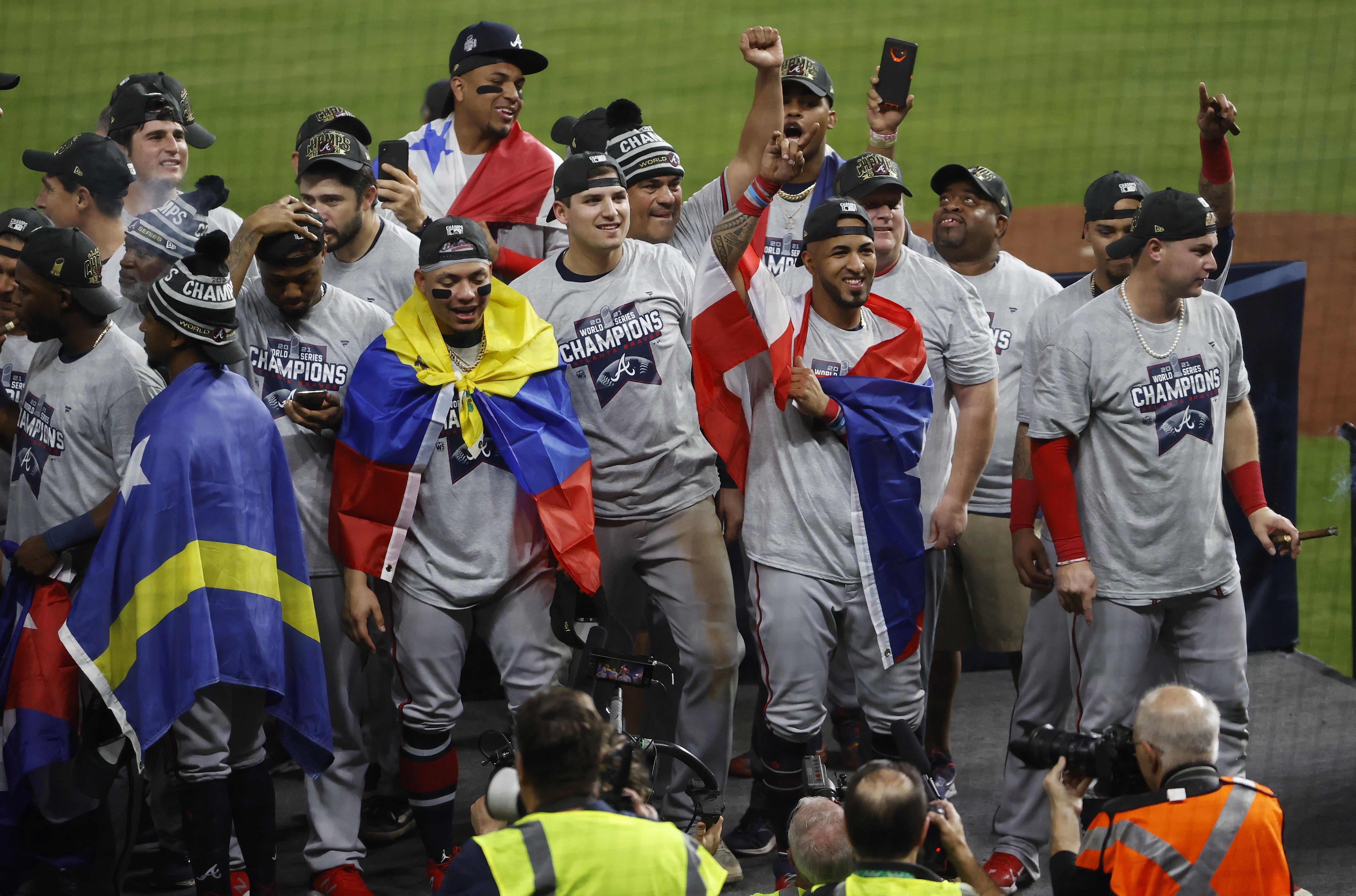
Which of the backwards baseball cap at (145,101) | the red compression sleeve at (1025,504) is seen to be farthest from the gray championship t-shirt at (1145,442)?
the backwards baseball cap at (145,101)

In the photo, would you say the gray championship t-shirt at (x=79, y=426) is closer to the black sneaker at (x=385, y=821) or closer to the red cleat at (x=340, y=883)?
the red cleat at (x=340, y=883)

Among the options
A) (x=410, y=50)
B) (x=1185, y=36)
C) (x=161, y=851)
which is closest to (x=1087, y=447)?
(x=161, y=851)

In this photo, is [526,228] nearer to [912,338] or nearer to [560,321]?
[560,321]

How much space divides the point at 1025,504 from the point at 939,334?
53cm

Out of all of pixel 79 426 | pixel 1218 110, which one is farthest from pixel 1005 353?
pixel 79 426

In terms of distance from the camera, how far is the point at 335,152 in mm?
4102

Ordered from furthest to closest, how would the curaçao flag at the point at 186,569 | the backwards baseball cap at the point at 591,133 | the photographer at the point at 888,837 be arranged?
1. the backwards baseball cap at the point at 591,133
2. the curaçao flag at the point at 186,569
3. the photographer at the point at 888,837

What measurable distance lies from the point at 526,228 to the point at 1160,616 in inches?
91.8

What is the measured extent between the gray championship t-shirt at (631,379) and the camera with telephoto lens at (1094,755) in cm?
138

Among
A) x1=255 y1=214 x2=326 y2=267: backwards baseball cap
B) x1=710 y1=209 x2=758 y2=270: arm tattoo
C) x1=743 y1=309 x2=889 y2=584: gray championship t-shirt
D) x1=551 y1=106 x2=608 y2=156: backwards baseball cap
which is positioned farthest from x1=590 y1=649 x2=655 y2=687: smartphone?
x1=551 y1=106 x2=608 y2=156: backwards baseball cap

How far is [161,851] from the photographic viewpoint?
3963 millimetres

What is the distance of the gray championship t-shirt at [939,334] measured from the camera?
13.5ft

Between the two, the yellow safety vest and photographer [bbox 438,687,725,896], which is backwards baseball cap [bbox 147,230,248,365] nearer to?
photographer [bbox 438,687,725,896]

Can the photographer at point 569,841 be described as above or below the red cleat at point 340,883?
above
